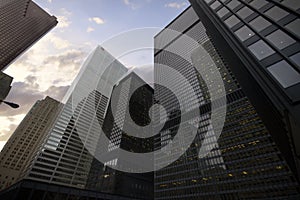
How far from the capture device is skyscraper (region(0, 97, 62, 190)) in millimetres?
124819

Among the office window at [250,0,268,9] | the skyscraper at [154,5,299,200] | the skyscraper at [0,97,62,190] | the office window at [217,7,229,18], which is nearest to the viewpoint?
the office window at [250,0,268,9]

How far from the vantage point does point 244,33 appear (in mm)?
10211

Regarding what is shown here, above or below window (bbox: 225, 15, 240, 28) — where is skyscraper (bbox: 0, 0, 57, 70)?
above

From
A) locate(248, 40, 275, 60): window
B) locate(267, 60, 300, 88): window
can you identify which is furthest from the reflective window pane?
locate(267, 60, 300, 88): window

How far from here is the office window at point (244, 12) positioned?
10924 millimetres

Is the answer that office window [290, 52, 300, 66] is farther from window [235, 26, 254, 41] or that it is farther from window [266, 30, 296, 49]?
window [235, 26, 254, 41]

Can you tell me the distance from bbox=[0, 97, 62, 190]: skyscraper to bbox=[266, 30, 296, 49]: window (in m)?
145

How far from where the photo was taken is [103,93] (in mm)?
174750

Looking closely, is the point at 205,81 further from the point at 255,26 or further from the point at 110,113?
the point at 255,26

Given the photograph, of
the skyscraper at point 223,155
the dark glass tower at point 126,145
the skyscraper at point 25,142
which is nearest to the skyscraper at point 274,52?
the skyscraper at point 223,155

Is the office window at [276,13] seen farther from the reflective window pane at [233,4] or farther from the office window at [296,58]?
the reflective window pane at [233,4]

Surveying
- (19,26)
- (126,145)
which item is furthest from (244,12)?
(19,26)

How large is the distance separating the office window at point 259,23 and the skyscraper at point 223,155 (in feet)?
143

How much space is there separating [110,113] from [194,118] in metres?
69.3
